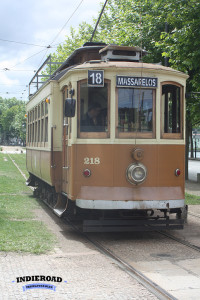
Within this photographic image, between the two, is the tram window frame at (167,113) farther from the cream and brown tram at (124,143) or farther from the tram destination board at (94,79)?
the tram destination board at (94,79)

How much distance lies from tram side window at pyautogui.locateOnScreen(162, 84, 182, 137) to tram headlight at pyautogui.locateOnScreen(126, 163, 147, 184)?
0.88 m

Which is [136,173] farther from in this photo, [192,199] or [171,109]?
[192,199]

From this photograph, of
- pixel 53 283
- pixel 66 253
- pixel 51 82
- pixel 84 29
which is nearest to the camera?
pixel 53 283

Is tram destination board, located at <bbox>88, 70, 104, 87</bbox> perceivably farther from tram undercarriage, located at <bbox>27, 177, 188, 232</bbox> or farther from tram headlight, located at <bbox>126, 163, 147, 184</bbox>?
tram undercarriage, located at <bbox>27, 177, 188, 232</bbox>

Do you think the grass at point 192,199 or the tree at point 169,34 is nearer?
the tree at point 169,34

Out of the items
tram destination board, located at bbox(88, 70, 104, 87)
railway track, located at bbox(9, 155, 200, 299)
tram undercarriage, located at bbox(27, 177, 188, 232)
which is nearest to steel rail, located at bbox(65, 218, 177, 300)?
railway track, located at bbox(9, 155, 200, 299)

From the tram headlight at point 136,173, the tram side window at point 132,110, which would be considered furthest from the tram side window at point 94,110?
the tram headlight at point 136,173

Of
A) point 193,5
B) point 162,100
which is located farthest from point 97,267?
point 193,5

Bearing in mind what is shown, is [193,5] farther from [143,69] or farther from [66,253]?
[66,253]

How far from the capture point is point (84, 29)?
38938 mm

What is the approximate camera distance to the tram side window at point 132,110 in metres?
8.34

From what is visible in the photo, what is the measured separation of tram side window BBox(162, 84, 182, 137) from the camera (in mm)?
8602

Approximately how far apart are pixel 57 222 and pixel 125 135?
10.1 feet

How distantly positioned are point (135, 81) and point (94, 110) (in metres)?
0.92
